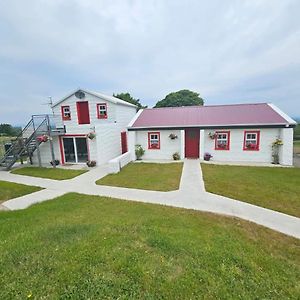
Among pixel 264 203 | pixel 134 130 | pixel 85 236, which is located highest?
pixel 134 130

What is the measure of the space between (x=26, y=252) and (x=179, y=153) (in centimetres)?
1256

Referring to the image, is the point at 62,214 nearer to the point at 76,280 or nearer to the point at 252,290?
the point at 76,280

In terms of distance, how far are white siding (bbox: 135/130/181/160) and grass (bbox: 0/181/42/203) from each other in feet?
28.0

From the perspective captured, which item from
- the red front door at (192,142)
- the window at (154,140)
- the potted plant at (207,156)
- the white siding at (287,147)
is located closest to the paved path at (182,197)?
the potted plant at (207,156)

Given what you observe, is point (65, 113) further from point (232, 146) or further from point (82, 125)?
point (232, 146)

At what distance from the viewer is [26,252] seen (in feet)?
13.0

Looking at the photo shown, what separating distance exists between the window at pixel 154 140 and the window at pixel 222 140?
4.48 meters

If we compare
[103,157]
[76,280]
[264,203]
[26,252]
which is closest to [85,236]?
[26,252]

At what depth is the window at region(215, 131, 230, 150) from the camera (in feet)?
47.7

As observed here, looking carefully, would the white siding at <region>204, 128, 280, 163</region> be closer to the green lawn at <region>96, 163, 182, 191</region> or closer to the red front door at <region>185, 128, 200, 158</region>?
the red front door at <region>185, 128, 200, 158</region>

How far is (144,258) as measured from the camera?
3.77m

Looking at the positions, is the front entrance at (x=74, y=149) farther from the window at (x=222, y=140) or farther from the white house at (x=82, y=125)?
the window at (x=222, y=140)

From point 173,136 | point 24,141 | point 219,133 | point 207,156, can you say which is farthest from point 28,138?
point 219,133

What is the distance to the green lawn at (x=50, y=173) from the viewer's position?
452 inches
